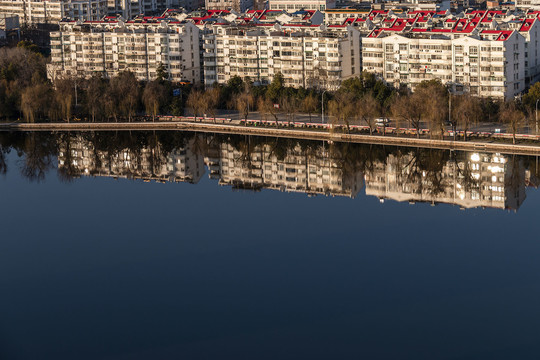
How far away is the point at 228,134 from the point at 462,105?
4.82 m

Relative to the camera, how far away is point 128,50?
26.3 metres

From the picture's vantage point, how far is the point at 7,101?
24.4m

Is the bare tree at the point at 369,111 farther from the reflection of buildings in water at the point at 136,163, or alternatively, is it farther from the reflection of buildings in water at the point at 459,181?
the reflection of buildings in water at the point at 136,163

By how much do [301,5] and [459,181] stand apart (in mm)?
15442

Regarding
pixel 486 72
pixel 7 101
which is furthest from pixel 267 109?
pixel 7 101

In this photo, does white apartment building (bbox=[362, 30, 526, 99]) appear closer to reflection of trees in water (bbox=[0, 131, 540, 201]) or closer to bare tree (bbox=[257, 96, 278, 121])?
bare tree (bbox=[257, 96, 278, 121])

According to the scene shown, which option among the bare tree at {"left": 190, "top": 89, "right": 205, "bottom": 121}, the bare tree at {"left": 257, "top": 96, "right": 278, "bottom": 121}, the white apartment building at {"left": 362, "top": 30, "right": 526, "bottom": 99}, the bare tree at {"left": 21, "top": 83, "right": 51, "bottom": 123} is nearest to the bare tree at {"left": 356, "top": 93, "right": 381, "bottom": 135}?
the bare tree at {"left": 257, "top": 96, "right": 278, "bottom": 121}

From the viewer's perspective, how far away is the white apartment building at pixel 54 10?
115 ft

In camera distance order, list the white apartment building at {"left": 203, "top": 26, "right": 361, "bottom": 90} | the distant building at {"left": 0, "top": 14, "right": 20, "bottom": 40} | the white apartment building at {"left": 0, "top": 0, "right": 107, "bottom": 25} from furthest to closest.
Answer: the white apartment building at {"left": 0, "top": 0, "right": 107, "bottom": 25}
the distant building at {"left": 0, "top": 14, "right": 20, "bottom": 40}
the white apartment building at {"left": 203, "top": 26, "right": 361, "bottom": 90}

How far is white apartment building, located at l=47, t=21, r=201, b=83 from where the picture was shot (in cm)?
2595

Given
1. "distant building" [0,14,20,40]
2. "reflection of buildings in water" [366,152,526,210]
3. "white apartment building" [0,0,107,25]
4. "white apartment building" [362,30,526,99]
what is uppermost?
"white apartment building" [0,0,107,25]

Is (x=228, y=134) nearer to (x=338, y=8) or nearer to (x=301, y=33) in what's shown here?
(x=301, y=33)

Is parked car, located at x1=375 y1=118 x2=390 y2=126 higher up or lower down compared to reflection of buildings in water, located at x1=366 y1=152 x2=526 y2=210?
higher up

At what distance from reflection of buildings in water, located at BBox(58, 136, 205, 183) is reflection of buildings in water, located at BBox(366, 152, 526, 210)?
3.26 m
